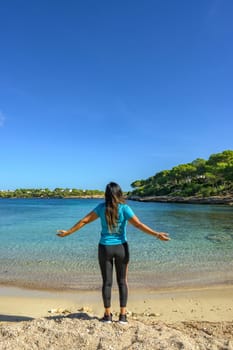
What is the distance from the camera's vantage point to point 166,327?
14.5 feet

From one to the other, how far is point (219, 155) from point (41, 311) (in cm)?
7809

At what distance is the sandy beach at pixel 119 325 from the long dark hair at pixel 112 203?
1.43 meters

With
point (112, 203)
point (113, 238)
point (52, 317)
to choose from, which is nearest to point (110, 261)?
point (113, 238)

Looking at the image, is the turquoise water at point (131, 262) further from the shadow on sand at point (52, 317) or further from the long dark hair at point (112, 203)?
the long dark hair at point (112, 203)

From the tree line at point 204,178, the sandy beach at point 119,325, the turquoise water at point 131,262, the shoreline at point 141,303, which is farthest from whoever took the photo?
the tree line at point 204,178

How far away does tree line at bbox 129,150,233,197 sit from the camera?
7231cm

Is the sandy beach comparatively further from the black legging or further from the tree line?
the tree line

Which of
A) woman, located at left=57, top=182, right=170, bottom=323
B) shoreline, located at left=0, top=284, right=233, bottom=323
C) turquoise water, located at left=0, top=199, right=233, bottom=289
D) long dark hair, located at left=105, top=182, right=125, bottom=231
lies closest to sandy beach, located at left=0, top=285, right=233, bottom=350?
shoreline, located at left=0, top=284, right=233, bottom=323

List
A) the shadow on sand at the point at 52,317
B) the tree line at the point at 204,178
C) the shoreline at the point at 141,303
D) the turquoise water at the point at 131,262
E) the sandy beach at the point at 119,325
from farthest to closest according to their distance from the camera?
1. the tree line at the point at 204,178
2. the turquoise water at the point at 131,262
3. the shoreline at the point at 141,303
4. the shadow on sand at the point at 52,317
5. the sandy beach at the point at 119,325

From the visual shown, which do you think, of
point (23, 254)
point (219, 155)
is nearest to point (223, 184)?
point (219, 155)

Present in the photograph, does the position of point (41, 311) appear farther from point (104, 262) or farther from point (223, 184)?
point (223, 184)

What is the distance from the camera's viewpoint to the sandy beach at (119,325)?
12.7 feet

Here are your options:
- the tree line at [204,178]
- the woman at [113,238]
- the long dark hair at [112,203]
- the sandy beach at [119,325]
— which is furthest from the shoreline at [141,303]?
the tree line at [204,178]

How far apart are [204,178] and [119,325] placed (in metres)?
87.3
